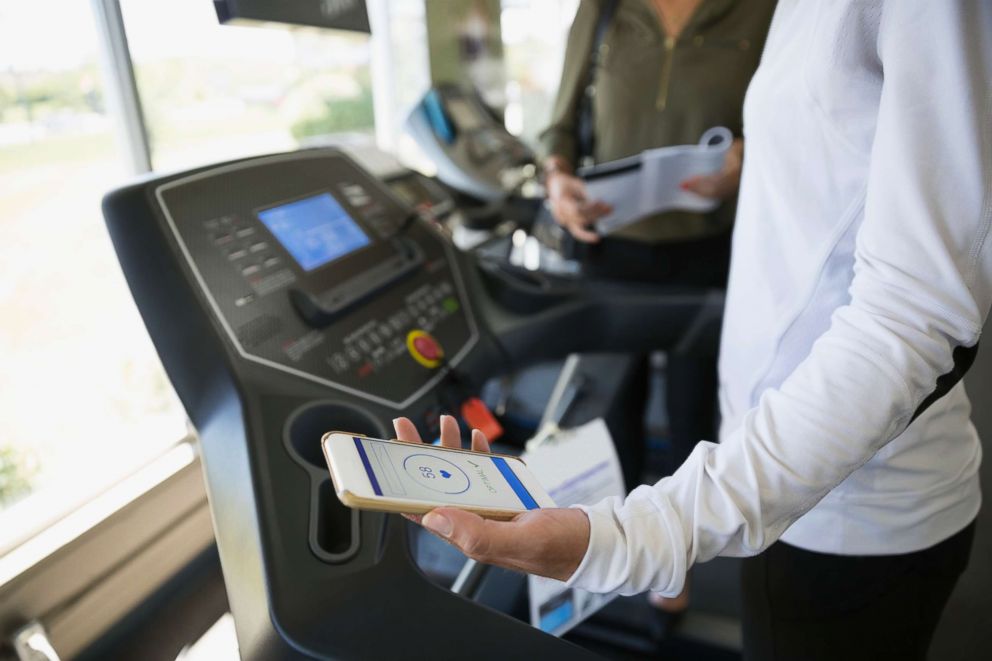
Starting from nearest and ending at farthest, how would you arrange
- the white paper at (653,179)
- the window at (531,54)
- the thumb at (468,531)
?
the thumb at (468,531), the white paper at (653,179), the window at (531,54)

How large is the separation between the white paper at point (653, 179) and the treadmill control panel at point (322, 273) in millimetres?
322

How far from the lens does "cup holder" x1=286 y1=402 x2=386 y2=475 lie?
0.77 m

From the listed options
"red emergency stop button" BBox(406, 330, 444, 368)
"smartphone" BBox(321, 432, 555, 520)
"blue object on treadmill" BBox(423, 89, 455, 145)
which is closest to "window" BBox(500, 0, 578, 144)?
"blue object on treadmill" BBox(423, 89, 455, 145)

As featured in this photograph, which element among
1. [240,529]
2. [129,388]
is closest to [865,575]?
[240,529]

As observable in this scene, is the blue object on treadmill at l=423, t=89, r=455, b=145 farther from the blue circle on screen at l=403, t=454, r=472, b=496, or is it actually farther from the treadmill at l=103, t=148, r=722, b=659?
the blue circle on screen at l=403, t=454, r=472, b=496

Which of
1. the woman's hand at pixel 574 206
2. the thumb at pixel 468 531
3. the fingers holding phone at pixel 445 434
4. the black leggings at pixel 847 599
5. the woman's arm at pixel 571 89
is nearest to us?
the thumb at pixel 468 531

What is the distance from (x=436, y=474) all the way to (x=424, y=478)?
18 millimetres

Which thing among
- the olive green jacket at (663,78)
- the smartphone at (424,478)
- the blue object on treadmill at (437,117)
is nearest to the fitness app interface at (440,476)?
the smartphone at (424,478)

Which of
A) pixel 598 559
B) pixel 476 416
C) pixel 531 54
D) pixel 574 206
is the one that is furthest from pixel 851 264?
pixel 531 54

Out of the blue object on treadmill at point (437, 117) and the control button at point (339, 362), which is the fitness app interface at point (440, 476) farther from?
the blue object on treadmill at point (437, 117)

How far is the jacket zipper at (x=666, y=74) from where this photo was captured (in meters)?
1.40

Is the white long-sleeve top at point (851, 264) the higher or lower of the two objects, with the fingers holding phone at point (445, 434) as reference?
higher

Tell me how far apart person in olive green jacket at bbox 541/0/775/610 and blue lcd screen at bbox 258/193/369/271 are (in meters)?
0.48

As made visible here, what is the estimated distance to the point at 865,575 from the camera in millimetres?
748
